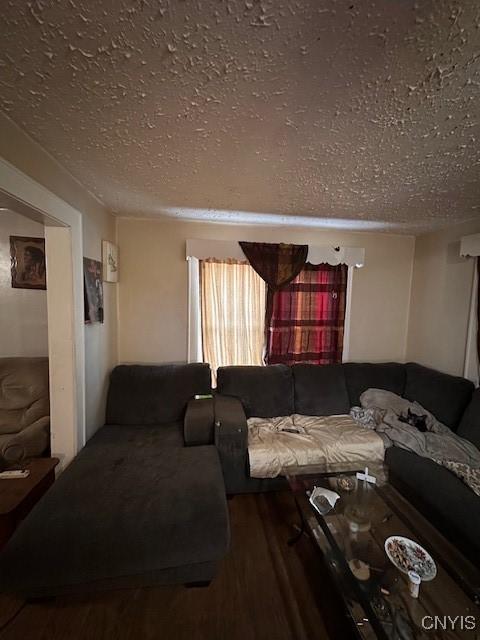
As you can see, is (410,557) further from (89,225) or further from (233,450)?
(89,225)

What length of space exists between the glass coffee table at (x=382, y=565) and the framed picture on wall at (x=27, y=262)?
103 inches

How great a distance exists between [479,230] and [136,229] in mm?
3032

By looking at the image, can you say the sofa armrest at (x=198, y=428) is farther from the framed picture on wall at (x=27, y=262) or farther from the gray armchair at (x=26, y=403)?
the framed picture on wall at (x=27, y=262)

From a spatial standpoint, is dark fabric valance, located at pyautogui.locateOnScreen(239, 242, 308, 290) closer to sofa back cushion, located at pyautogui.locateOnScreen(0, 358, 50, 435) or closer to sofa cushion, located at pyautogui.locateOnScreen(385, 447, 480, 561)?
sofa cushion, located at pyautogui.locateOnScreen(385, 447, 480, 561)

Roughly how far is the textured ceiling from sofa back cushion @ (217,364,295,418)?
1.57 m

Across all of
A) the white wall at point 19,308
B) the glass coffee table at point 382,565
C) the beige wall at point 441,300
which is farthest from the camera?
the beige wall at point 441,300

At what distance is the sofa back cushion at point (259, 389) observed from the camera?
91.5 inches

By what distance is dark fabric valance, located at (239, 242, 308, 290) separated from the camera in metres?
2.50

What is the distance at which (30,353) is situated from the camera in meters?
2.31

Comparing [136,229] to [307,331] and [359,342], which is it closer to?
[307,331]

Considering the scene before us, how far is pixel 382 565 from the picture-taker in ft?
3.78

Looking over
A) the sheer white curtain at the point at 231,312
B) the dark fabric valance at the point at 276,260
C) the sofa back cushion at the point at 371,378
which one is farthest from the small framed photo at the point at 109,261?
the sofa back cushion at the point at 371,378

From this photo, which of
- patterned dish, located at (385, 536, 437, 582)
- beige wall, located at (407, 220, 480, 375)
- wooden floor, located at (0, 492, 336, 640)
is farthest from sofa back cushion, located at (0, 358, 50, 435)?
beige wall, located at (407, 220, 480, 375)

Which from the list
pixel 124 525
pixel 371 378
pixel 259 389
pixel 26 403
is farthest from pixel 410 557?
pixel 26 403
